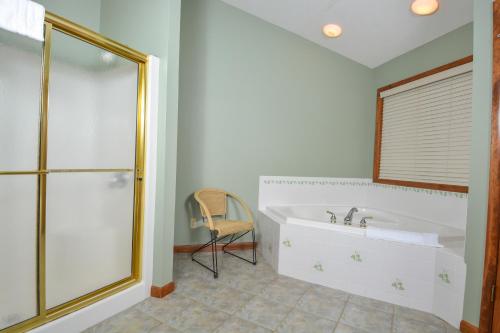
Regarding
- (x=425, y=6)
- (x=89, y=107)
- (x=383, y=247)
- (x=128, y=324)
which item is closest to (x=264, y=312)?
(x=128, y=324)

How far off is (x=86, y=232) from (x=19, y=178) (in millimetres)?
486

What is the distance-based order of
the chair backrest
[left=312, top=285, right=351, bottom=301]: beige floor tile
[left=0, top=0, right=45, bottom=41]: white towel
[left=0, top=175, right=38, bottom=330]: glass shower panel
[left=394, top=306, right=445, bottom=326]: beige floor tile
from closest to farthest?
[left=0, top=0, right=45, bottom=41]: white towel
[left=0, top=175, right=38, bottom=330]: glass shower panel
[left=394, top=306, right=445, bottom=326]: beige floor tile
[left=312, top=285, right=351, bottom=301]: beige floor tile
the chair backrest

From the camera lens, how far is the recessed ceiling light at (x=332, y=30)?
2805 millimetres

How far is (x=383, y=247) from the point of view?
2.00 meters

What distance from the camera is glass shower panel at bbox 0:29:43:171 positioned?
141 centimetres

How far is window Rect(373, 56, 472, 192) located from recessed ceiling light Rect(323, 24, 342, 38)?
0.98 metres

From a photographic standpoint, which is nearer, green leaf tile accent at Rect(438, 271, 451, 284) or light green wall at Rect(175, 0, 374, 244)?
green leaf tile accent at Rect(438, 271, 451, 284)

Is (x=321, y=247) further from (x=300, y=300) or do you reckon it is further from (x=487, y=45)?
(x=487, y=45)

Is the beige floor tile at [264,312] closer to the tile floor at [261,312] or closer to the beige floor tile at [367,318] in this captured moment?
the tile floor at [261,312]

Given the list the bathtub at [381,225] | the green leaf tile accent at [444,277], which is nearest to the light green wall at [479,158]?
the green leaf tile accent at [444,277]

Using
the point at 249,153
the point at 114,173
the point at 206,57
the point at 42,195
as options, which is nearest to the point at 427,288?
the point at 249,153

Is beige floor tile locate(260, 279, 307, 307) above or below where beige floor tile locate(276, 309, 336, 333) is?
above

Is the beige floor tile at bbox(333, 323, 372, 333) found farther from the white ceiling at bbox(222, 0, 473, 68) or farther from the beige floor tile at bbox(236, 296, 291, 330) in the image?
the white ceiling at bbox(222, 0, 473, 68)

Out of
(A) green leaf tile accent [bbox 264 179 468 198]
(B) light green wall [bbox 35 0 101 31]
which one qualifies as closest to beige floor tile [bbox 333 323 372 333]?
(A) green leaf tile accent [bbox 264 179 468 198]
